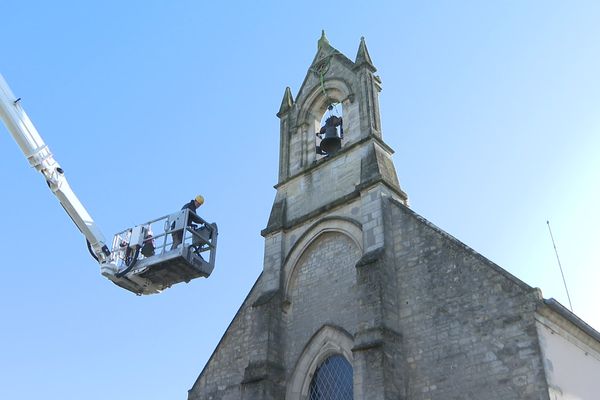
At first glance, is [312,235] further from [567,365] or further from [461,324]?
[567,365]

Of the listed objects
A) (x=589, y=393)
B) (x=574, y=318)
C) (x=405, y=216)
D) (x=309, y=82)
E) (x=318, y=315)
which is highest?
(x=309, y=82)

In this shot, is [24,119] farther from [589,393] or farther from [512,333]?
[589,393]

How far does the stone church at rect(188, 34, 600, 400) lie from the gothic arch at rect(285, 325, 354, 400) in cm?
3

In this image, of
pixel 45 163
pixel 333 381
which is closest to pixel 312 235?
pixel 333 381

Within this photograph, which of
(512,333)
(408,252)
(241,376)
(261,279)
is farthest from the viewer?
(261,279)

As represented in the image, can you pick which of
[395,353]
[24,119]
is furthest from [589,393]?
[24,119]

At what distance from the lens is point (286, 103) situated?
66.6 feet

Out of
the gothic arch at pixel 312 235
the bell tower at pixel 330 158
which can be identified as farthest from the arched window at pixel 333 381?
the bell tower at pixel 330 158

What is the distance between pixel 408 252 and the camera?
14641mm

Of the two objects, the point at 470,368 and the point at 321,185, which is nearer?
the point at 470,368

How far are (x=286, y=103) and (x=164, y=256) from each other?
25.5 feet

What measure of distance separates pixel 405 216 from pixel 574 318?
4270 millimetres

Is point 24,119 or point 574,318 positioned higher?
point 24,119

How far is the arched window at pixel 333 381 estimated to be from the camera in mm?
14531
